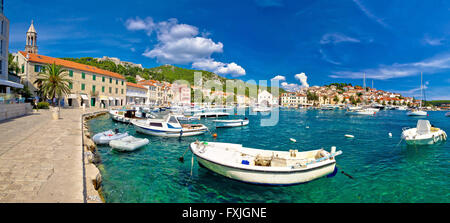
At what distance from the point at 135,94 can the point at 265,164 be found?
65.0 meters

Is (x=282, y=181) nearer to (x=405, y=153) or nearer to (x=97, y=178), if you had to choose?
(x=97, y=178)

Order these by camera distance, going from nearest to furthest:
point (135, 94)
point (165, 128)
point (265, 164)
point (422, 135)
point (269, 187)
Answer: point (269, 187) → point (265, 164) → point (422, 135) → point (165, 128) → point (135, 94)

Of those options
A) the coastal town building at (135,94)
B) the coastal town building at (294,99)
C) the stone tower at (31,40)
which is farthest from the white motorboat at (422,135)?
the coastal town building at (294,99)

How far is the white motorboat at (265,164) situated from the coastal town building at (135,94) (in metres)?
59.2

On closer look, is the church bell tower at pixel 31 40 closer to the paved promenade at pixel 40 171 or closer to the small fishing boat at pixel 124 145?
the paved promenade at pixel 40 171

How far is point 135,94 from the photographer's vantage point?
64.2 m

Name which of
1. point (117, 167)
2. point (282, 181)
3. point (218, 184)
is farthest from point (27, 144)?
point (282, 181)

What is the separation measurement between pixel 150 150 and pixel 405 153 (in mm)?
20210

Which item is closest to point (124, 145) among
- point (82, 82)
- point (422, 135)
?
point (422, 135)

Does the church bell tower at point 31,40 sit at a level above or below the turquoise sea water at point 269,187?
above

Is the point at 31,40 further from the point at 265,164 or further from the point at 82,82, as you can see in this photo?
the point at 265,164

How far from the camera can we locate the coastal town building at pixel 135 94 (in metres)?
61.1

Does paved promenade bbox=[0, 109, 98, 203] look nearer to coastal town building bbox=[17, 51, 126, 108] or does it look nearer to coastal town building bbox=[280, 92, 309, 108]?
coastal town building bbox=[17, 51, 126, 108]

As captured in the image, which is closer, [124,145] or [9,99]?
[124,145]
